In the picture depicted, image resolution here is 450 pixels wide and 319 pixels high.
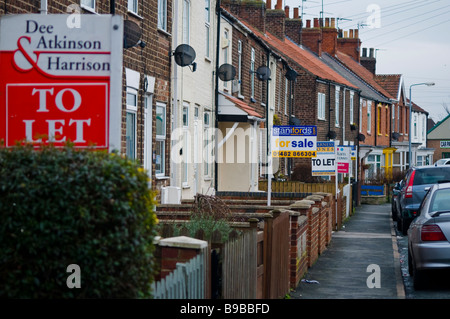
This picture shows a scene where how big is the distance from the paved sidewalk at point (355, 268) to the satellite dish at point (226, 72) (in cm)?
499

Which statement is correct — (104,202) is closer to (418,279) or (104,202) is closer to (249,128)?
(418,279)

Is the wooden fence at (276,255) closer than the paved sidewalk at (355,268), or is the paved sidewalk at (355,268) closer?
the wooden fence at (276,255)

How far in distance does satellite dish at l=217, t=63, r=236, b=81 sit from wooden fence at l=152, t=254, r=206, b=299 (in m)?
14.8

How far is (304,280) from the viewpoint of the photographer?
11.9 metres

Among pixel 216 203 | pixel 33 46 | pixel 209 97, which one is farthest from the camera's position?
pixel 209 97

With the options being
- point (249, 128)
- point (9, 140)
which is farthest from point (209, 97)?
point (9, 140)

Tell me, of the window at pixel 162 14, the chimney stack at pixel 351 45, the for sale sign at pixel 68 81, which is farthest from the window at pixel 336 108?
the for sale sign at pixel 68 81

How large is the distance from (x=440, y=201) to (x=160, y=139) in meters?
6.16

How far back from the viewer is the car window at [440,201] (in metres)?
11.4

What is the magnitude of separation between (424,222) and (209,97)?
10.5 m

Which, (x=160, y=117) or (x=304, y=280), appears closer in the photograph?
(x=304, y=280)

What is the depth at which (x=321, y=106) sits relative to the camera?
40688mm

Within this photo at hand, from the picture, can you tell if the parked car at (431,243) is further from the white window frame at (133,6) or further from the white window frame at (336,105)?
the white window frame at (336,105)

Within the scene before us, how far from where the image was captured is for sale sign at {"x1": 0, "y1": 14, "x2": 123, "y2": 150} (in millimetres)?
5449
